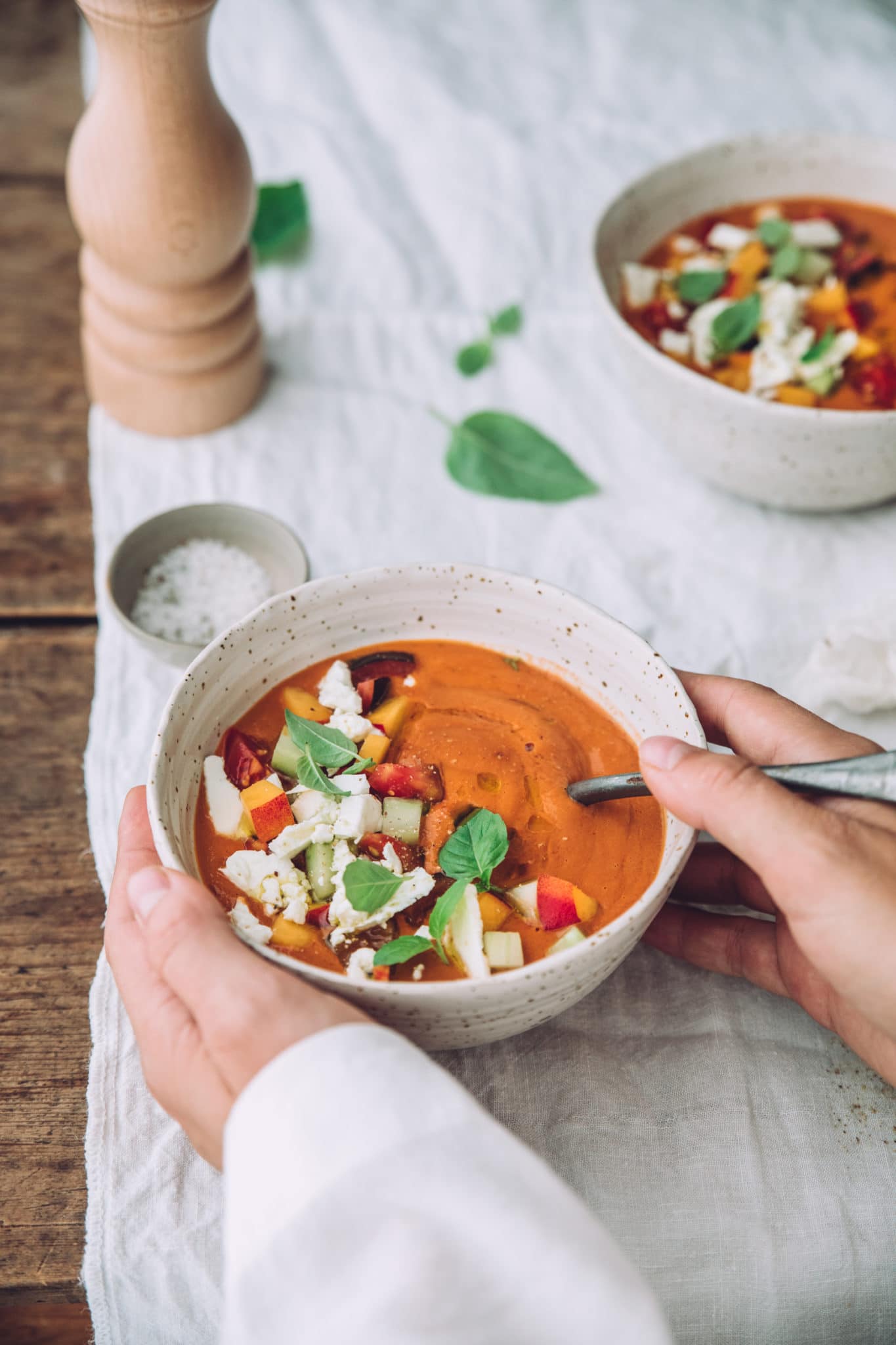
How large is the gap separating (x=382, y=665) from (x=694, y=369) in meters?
0.90

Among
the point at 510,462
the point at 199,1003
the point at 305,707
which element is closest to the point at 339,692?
the point at 305,707

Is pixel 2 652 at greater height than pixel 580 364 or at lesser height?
lesser

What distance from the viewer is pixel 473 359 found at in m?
2.32

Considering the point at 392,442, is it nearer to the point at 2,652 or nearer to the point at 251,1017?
the point at 2,652

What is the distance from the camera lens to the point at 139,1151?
4.47ft

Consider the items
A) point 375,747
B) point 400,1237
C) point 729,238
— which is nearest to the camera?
point 400,1237

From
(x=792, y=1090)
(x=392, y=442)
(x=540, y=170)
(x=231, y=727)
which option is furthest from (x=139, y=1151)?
(x=540, y=170)

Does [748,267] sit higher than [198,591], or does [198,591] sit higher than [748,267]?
[748,267]

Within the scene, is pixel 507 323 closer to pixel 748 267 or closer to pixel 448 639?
pixel 748 267

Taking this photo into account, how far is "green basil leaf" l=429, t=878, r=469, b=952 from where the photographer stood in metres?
1.24

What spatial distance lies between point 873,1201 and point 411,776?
29.0 inches

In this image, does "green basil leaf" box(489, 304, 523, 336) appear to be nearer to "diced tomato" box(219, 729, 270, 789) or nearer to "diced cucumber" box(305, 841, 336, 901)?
"diced tomato" box(219, 729, 270, 789)

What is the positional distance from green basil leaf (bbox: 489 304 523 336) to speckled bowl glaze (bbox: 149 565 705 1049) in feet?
3.43

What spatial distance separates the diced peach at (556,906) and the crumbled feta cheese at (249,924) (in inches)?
12.1
